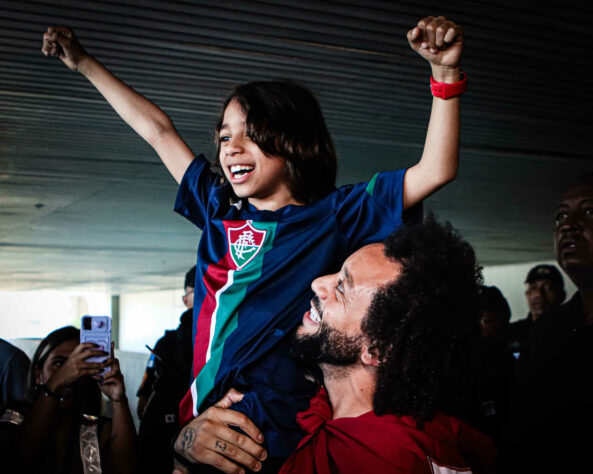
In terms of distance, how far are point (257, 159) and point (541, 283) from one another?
179 inches

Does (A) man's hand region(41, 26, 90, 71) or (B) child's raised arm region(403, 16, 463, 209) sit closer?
(B) child's raised arm region(403, 16, 463, 209)

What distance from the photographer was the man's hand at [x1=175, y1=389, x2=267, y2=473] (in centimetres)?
172

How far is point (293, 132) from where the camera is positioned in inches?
82.6

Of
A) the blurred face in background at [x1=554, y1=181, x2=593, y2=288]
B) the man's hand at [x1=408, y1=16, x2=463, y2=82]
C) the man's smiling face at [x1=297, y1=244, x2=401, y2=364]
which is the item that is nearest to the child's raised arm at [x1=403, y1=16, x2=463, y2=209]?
the man's hand at [x1=408, y1=16, x2=463, y2=82]

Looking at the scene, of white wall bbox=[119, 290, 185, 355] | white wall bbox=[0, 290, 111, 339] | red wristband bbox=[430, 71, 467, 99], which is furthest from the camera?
white wall bbox=[0, 290, 111, 339]

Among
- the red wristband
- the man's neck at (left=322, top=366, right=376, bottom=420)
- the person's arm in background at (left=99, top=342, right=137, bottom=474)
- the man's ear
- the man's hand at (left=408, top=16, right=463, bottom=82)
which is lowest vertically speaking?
the person's arm in background at (left=99, top=342, right=137, bottom=474)

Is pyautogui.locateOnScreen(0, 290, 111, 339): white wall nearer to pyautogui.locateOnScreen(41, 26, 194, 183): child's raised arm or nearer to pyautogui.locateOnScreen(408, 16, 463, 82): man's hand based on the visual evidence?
pyautogui.locateOnScreen(41, 26, 194, 183): child's raised arm

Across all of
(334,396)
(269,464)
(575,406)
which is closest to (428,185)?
(334,396)

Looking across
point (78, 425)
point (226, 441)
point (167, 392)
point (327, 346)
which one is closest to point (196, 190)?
point (327, 346)

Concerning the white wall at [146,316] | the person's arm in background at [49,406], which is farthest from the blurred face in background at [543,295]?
the white wall at [146,316]

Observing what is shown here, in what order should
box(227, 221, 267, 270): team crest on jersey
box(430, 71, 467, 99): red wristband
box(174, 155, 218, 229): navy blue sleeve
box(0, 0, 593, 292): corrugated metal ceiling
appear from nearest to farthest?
box(430, 71, 467, 99): red wristband < box(227, 221, 267, 270): team crest on jersey < box(174, 155, 218, 229): navy blue sleeve < box(0, 0, 593, 292): corrugated metal ceiling

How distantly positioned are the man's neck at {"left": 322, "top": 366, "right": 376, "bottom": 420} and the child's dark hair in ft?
1.86

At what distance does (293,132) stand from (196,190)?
0.38 m

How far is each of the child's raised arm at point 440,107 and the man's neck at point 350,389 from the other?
53 centimetres
